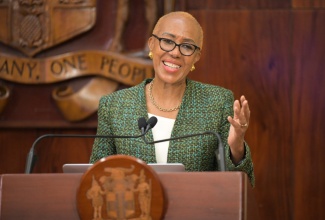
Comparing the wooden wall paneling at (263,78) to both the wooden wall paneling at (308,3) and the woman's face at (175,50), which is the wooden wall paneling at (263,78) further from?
the woman's face at (175,50)

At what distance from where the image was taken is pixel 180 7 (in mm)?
4016

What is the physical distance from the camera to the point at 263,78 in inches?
157

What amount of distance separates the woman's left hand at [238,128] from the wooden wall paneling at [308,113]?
144cm

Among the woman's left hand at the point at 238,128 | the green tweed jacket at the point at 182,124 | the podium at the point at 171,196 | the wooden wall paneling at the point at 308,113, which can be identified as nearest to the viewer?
the podium at the point at 171,196

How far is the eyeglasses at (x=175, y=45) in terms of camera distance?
9.68 feet

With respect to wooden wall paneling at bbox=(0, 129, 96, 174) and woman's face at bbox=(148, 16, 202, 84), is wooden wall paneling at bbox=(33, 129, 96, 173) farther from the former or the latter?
woman's face at bbox=(148, 16, 202, 84)

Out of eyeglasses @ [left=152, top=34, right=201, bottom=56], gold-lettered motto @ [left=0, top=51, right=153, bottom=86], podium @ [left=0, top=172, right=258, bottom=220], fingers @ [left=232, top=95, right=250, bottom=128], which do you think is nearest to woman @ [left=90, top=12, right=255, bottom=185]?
eyeglasses @ [left=152, top=34, right=201, bottom=56]

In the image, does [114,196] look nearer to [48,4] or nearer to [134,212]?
[134,212]

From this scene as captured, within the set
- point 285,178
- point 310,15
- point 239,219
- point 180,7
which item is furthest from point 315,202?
point 239,219

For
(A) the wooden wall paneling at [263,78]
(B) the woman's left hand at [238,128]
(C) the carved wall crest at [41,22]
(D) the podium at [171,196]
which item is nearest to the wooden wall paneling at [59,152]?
(C) the carved wall crest at [41,22]

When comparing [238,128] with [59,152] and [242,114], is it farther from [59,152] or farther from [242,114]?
[59,152]

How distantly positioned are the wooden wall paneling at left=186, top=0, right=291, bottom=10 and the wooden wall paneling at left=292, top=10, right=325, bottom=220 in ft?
0.35

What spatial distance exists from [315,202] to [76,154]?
1304 millimetres

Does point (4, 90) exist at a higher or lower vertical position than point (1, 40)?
Answer: lower
